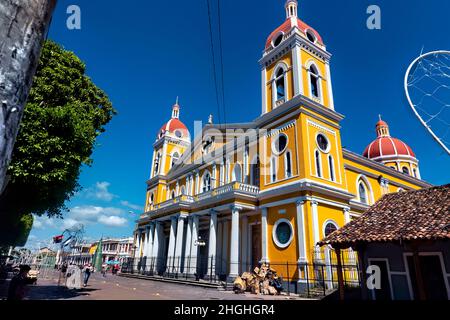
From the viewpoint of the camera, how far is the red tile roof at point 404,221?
874 centimetres

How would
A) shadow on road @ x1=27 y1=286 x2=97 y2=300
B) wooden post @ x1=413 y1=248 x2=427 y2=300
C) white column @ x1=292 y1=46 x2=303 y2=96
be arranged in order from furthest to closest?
white column @ x1=292 y1=46 x2=303 y2=96 < shadow on road @ x1=27 y1=286 x2=97 y2=300 < wooden post @ x1=413 y1=248 x2=427 y2=300

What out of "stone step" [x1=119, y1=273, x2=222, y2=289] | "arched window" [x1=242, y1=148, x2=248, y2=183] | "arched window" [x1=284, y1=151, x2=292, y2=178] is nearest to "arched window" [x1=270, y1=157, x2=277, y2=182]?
"arched window" [x1=284, y1=151, x2=292, y2=178]

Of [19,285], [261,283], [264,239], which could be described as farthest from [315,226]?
[19,285]

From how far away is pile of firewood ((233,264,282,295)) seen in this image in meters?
15.4

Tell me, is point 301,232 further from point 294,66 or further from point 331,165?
point 294,66

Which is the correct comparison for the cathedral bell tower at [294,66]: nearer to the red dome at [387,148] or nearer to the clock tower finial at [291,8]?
the clock tower finial at [291,8]

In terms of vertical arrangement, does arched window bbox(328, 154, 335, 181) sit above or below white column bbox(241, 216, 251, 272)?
above

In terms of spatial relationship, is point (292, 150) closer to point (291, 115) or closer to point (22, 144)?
point (291, 115)

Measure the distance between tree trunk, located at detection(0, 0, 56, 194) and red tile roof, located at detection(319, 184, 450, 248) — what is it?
33.0 ft

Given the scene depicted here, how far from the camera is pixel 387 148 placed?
38125 mm

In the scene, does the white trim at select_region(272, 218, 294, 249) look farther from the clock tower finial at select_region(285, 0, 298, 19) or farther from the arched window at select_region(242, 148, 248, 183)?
the clock tower finial at select_region(285, 0, 298, 19)

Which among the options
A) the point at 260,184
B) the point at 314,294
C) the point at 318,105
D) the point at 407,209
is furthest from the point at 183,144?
the point at 407,209

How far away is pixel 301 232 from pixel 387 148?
2851 centimetres
